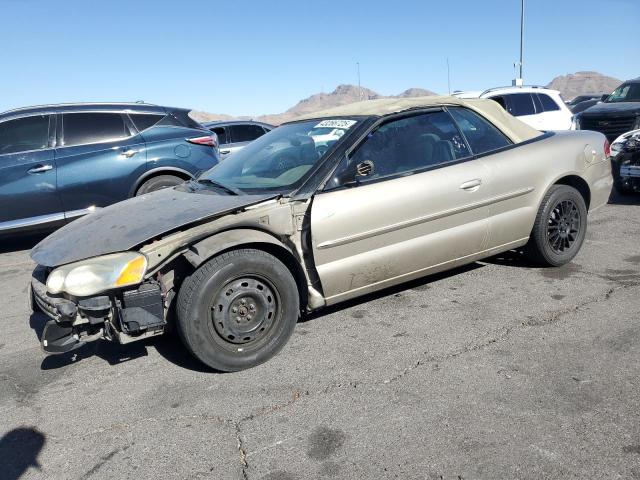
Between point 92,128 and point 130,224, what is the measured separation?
4.10 m

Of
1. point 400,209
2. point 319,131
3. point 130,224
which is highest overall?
point 319,131

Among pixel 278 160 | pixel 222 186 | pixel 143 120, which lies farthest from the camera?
pixel 143 120

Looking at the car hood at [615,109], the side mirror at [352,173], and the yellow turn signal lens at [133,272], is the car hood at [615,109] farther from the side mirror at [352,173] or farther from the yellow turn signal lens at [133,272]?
the yellow turn signal lens at [133,272]

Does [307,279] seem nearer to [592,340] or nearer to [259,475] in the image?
[259,475]

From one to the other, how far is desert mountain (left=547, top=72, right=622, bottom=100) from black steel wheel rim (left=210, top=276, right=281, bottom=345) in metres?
119

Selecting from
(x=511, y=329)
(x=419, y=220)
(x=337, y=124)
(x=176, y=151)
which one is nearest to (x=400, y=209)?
(x=419, y=220)

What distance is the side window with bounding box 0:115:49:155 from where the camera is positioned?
673cm

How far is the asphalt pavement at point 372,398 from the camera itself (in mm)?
2480

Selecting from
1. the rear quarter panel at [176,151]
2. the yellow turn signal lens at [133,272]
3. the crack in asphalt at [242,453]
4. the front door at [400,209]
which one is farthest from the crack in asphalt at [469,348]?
the rear quarter panel at [176,151]

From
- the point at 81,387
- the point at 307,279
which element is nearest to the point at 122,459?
the point at 81,387

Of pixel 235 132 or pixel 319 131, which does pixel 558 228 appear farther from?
pixel 235 132

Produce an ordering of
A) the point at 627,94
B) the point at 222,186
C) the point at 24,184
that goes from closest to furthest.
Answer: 1. the point at 222,186
2. the point at 24,184
3. the point at 627,94

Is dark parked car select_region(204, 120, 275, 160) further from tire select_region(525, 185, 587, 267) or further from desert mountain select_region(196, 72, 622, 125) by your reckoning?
desert mountain select_region(196, 72, 622, 125)

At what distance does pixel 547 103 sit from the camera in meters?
12.1
